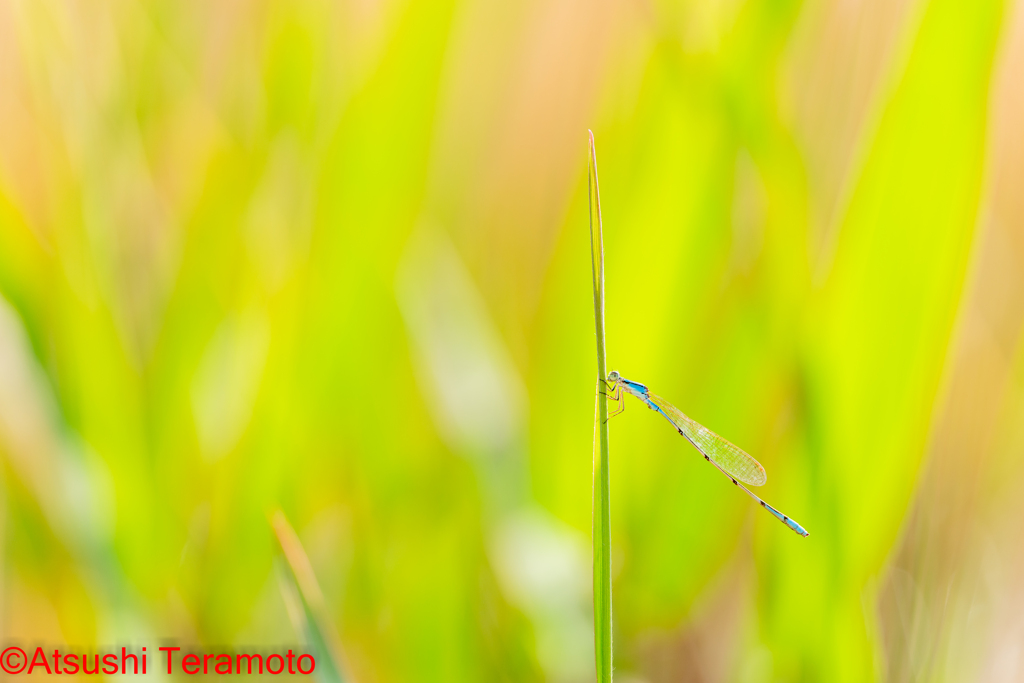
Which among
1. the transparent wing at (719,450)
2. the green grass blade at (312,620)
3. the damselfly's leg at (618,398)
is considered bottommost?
the green grass blade at (312,620)

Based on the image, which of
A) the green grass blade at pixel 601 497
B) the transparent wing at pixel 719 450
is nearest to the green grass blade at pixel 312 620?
the green grass blade at pixel 601 497

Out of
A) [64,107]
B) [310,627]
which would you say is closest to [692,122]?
[310,627]

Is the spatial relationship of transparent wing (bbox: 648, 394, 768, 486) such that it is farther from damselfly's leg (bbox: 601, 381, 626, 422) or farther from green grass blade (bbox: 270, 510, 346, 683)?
green grass blade (bbox: 270, 510, 346, 683)

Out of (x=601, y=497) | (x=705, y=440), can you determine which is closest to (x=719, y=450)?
(x=705, y=440)

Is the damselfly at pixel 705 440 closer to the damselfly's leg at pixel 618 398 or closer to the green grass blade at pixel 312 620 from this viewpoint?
the damselfly's leg at pixel 618 398

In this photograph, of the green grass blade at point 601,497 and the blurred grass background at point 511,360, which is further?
the blurred grass background at point 511,360

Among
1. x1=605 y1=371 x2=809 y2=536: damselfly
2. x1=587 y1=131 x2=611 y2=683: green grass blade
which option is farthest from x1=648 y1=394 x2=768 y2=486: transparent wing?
x1=587 y1=131 x2=611 y2=683: green grass blade
